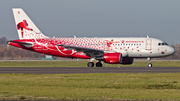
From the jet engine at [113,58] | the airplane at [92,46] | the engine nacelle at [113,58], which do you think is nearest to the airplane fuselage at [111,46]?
the airplane at [92,46]

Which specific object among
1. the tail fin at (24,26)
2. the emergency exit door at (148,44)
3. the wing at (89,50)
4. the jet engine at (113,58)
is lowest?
the jet engine at (113,58)

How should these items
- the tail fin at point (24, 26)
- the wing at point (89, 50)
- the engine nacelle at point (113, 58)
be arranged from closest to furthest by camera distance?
the engine nacelle at point (113, 58) → the wing at point (89, 50) → the tail fin at point (24, 26)

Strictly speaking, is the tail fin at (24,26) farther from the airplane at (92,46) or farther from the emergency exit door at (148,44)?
the emergency exit door at (148,44)

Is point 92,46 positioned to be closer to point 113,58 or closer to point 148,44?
point 113,58

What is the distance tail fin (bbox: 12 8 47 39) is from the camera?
144 ft

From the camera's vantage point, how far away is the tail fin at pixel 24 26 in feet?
144

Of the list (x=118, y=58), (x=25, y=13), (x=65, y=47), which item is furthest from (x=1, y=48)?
(x=118, y=58)

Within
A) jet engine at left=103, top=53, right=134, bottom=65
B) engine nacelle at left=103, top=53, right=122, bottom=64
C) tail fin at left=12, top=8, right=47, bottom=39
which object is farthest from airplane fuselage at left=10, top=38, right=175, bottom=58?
engine nacelle at left=103, top=53, right=122, bottom=64

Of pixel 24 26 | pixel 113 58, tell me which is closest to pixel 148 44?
pixel 113 58

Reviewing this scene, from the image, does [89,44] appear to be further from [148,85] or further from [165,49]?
[148,85]

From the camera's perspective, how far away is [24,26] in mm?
44281

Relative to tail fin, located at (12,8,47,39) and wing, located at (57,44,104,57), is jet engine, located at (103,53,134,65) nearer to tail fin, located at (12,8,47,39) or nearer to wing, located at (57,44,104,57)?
wing, located at (57,44,104,57)

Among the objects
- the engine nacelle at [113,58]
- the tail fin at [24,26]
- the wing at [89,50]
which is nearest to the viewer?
the engine nacelle at [113,58]

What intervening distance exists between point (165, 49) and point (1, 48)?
59831mm
